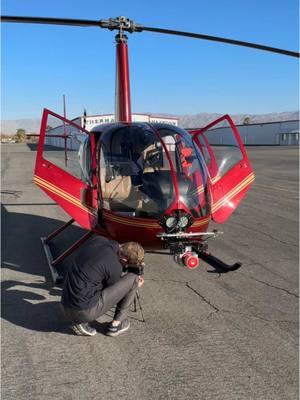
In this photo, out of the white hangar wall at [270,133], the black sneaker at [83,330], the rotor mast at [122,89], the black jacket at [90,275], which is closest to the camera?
the black jacket at [90,275]

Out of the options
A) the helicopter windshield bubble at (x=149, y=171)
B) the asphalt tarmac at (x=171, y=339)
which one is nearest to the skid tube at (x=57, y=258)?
the asphalt tarmac at (x=171, y=339)

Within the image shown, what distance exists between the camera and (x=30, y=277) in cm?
550

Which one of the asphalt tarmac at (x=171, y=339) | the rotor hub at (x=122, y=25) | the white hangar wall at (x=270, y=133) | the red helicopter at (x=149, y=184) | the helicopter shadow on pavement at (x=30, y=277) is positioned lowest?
the asphalt tarmac at (x=171, y=339)

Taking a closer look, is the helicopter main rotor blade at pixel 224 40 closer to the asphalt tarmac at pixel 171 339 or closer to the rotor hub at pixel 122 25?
the rotor hub at pixel 122 25

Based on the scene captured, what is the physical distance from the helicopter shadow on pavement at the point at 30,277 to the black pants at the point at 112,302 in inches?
15.0

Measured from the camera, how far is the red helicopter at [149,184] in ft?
15.5

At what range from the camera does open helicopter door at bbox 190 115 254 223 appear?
18.9ft

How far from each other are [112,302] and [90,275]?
38 cm

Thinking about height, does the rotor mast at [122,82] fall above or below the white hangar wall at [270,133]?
below

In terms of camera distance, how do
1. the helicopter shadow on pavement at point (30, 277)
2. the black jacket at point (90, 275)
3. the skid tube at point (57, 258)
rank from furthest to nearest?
the skid tube at point (57, 258) < the helicopter shadow on pavement at point (30, 277) < the black jacket at point (90, 275)

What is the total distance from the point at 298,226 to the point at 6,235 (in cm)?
596

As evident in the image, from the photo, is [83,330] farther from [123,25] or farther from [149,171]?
[123,25]

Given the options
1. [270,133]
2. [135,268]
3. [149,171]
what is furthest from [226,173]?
[270,133]

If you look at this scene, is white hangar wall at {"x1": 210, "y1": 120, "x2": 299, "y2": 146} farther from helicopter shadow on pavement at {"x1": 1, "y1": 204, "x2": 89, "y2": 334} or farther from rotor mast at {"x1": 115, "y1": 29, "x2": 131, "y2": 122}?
helicopter shadow on pavement at {"x1": 1, "y1": 204, "x2": 89, "y2": 334}
